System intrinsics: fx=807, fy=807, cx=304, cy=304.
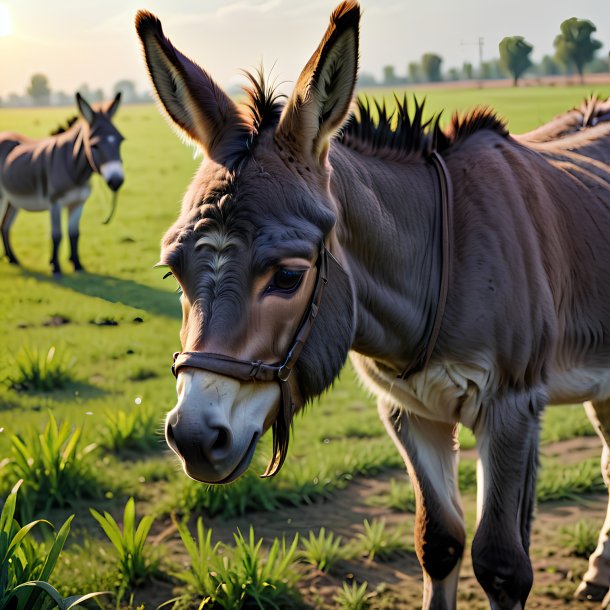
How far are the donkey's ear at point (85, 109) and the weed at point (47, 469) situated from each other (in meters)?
3.42

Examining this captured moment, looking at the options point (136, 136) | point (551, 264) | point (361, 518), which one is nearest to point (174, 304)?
point (136, 136)

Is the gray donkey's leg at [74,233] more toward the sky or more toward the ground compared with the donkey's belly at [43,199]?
more toward the ground

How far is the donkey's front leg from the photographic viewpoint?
9.04 feet

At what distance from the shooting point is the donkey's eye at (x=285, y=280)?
216 cm

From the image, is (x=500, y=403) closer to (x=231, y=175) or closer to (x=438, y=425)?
(x=438, y=425)

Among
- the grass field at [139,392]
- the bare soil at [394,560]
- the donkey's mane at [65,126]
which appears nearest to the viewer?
the bare soil at [394,560]

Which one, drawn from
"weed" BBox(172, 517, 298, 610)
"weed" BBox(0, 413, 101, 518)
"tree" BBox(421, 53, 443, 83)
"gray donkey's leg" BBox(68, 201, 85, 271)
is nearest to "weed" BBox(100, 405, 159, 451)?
"weed" BBox(0, 413, 101, 518)

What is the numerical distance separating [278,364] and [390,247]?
661 mm

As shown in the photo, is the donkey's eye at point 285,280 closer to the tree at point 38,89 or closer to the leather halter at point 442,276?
the leather halter at point 442,276

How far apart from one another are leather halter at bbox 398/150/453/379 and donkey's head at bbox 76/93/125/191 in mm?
4648

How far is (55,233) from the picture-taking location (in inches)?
274

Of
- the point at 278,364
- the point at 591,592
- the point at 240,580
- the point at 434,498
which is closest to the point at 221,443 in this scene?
the point at 278,364

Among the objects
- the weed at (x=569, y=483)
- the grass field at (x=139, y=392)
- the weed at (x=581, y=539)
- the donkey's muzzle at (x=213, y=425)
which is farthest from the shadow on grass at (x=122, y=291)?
the donkey's muzzle at (x=213, y=425)

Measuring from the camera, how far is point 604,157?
3578 millimetres
